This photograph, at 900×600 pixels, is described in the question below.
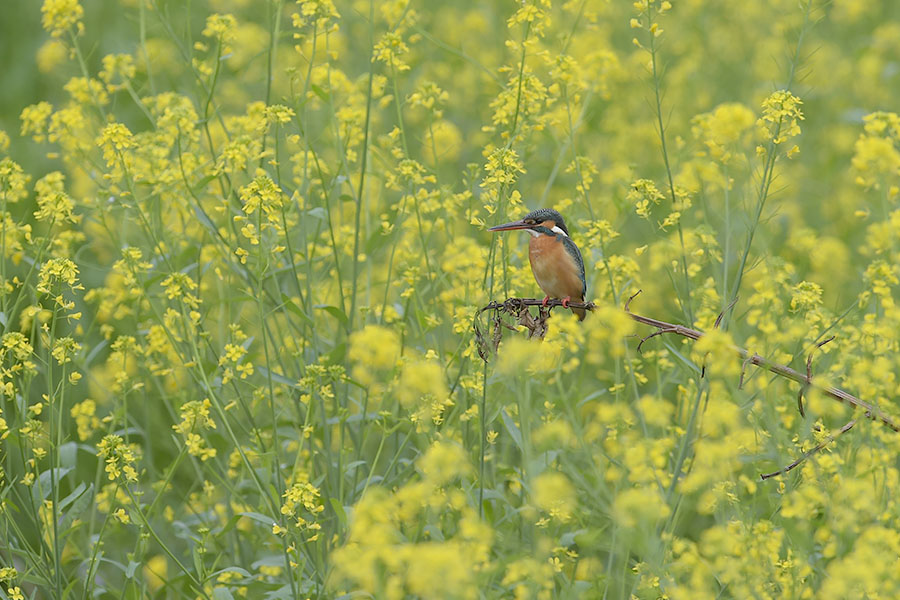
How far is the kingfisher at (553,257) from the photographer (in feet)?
15.4

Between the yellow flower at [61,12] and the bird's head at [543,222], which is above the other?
the yellow flower at [61,12]

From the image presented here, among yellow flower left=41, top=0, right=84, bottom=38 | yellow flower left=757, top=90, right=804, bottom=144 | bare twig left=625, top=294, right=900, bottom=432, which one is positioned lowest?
bare twig left=625, top=294, right=900, bottom=432

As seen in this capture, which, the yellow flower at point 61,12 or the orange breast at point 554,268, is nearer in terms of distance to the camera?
the orange breast at point 554,268

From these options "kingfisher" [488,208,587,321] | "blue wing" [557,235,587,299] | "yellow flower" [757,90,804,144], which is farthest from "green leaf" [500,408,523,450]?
"yellow flower" [757,90,804,144]

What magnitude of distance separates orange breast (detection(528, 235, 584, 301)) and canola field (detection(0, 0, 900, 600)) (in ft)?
0.52

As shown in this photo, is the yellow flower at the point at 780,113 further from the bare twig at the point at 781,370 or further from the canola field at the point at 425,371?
the bare twig at the point at 781,370

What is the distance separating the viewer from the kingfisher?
4707mm

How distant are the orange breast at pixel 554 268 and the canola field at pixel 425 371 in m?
0.16

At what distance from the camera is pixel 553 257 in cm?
471

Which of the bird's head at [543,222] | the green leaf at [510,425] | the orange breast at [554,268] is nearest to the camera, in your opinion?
the green leaf at [510,425]

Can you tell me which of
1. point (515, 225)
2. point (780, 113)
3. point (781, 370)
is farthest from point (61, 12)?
point (781, 370)

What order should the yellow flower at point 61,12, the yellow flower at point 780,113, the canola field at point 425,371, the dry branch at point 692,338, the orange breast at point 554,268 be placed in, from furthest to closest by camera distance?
the yellow flower at point 61,12 < the orange breast at point 554,268 < the yellow flower at point 780,113 < the dry branch at point 692,338 < the canola field at point 425,371

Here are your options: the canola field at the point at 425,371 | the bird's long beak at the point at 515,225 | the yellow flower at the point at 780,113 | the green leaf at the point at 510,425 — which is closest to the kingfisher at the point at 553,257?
the bird's long beak at the point at 515,225

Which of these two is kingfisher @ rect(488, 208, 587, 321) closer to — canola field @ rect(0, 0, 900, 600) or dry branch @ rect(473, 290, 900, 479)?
canola field @ rect(0, 0, 900, 600)
